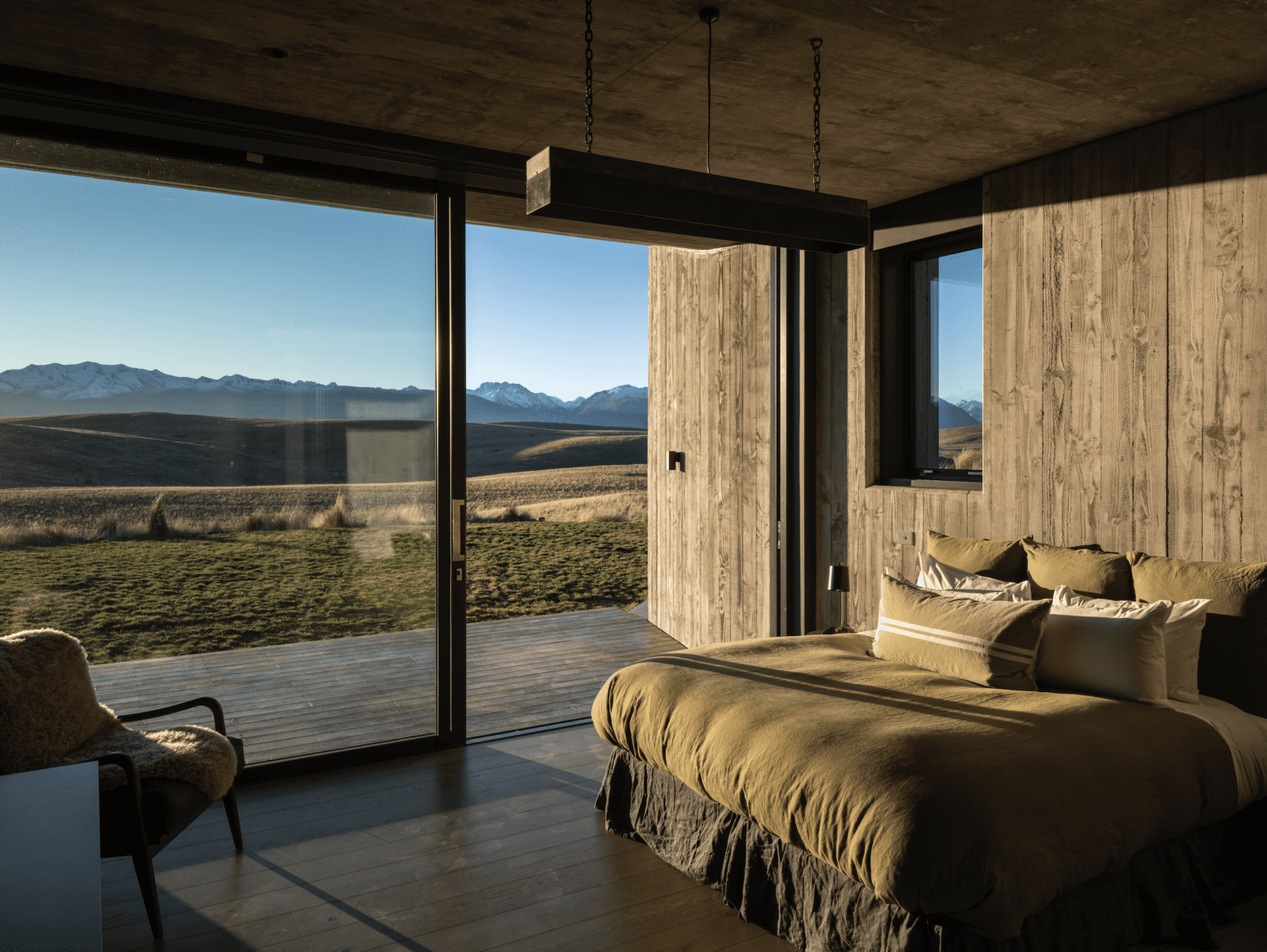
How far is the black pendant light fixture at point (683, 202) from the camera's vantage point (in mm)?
2246

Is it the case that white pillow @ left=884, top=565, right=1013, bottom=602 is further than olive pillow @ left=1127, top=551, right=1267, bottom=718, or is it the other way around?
white pillow @ left=884, top=565, right=1013, bottom=602

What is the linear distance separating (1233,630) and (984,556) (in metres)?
0.99

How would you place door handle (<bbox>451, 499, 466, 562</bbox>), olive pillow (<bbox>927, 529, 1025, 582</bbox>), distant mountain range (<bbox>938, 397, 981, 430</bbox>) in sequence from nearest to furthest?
olive pillow (<bbox>927, 529, 1025, 582</bbox>) < door handle (<bbox>451, 499, 466, 562</bbox>) < distant mountain range (<bbox>938, 397, 981, 430</bbox>)

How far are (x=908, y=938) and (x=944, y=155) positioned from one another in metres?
3.31

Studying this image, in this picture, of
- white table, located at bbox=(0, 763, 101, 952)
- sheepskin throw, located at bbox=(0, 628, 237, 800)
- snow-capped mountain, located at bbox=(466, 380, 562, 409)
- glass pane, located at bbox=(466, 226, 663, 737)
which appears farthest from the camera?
snow-capped mountain, located at bbox=(466, 380, 562, 409)

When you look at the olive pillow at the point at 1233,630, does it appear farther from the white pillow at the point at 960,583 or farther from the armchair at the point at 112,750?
the armchair at the point at 112,750

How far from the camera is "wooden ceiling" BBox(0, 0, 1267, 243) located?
8.62 ft

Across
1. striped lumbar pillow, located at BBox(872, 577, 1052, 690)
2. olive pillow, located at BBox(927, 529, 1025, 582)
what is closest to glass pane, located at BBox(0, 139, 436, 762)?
striped lumbar pillow, located at BBox(872, 577, 1052, 690)

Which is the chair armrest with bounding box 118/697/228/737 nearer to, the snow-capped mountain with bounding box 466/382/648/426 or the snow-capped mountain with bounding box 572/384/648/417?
the snow-capped mountain with bounding box 466/382/648/426

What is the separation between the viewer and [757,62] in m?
2.99

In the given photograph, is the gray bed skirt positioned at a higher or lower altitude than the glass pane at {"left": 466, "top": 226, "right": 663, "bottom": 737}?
lower

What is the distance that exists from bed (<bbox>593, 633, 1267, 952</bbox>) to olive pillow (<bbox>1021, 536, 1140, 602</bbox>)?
1.79 feet

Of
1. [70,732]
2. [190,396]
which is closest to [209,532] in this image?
[190,396]

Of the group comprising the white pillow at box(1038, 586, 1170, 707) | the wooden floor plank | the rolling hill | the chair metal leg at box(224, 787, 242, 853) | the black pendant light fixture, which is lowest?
the wooden floor plank
